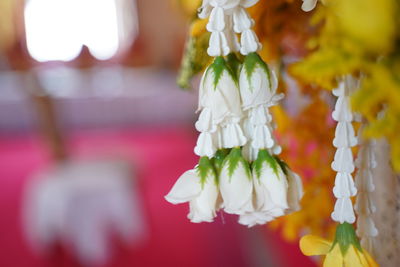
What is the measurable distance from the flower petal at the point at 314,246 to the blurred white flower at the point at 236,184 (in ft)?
0.19

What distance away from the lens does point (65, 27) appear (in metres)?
4.95

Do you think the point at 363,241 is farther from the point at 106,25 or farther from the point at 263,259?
the point at 106,25

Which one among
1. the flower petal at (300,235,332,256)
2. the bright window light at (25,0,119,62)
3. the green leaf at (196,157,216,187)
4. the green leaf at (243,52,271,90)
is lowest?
the flower petal at (300,235,332,256)

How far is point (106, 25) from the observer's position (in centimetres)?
508

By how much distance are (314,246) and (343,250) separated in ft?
0.07

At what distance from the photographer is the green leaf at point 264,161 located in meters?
0.34

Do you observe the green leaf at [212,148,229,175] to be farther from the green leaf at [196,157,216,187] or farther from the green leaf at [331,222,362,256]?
the green leaf at [331,222,362,256]

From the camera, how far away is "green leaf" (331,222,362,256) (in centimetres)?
35

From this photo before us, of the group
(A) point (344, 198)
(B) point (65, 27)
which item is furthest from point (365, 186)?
(B) point (65, 27)

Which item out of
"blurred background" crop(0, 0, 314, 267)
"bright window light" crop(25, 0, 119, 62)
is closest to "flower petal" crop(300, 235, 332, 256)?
"blurred background" crop(0, 0, 314, 267)

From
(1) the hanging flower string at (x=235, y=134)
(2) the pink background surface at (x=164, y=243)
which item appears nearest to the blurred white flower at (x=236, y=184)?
(1) the hanging flower string at (x=235, y=134)

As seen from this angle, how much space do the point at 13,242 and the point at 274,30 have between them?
8.49 feet

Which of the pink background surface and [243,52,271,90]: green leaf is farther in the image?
the pink background surface

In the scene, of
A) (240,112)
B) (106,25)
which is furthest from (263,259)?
(106,25)
